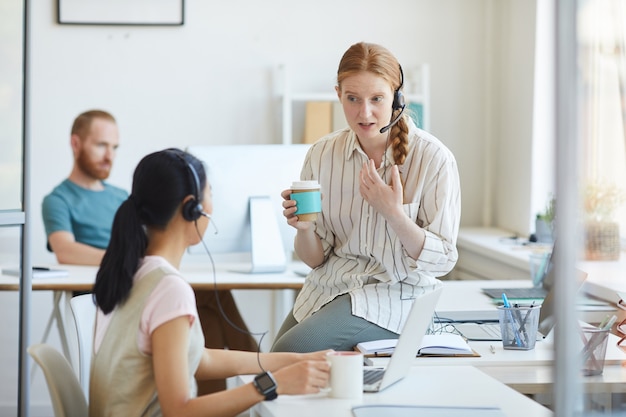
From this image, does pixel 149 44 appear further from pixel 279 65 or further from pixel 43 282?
pixel 43 282

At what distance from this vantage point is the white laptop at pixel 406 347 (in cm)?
170

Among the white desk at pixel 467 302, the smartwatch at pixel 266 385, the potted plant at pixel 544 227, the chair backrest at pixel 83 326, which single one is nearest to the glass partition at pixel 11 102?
the chair backrest at pixel 83 326

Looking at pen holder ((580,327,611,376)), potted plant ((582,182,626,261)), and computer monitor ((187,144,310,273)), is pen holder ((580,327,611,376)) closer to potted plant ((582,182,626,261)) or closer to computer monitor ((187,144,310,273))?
potted plant ((582,182,626,261))

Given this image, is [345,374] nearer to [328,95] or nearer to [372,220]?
[372,220]

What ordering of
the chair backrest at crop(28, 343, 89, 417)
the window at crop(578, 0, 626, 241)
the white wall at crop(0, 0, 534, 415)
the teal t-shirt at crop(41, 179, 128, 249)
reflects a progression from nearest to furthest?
the window at crop(578, 0, 626, 241), the chair backrest at crop(28, 343, 89, 417), the teal t-shirt at crop(41, 179, 128, 249), the white wall at crop(0, 0, 534, 415)

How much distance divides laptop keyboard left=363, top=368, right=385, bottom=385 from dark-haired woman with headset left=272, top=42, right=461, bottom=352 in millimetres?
409

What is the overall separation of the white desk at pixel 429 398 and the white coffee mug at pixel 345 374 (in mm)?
18

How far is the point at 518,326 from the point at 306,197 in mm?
614

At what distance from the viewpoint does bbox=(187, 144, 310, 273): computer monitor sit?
336 centimetres

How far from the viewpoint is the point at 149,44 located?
4.63 m

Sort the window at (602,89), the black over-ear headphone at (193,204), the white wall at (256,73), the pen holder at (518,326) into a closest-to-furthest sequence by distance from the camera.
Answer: the window at (602,89)
the black over-ear headphone at (193,204)
the pen holder at (518,326)
the white wall at (256,73)

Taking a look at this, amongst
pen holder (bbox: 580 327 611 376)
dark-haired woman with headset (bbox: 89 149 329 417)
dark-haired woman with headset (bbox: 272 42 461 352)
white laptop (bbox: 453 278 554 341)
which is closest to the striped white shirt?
dark-haired woman with headset (bbox: 272 42 461 352)

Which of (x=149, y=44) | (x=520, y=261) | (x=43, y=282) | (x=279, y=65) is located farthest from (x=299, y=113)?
(x=43, y=282)

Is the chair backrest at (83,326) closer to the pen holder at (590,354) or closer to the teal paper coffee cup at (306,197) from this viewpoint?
the teal paper coffee cup at (306,197)
